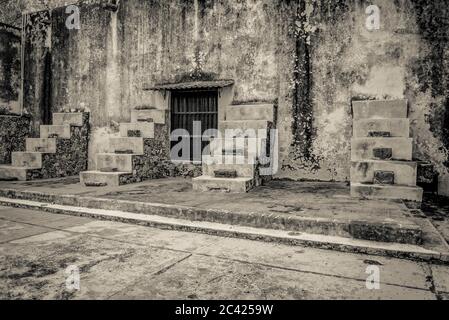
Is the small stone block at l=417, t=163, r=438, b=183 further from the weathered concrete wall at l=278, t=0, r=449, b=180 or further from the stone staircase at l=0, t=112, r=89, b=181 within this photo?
the stone staircase at l=0, t=112, r=89, b=181

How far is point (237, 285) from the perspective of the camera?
239 centimetres

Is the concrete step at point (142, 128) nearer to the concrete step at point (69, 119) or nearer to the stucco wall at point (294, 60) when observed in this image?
the stucco wall at point (294, 60)

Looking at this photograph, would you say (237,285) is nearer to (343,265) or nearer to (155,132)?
(343,265)

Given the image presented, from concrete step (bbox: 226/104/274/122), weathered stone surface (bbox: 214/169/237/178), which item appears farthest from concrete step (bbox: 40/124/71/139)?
weathered stone surface (bbox: 214/169/237/178)

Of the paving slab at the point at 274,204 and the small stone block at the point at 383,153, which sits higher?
the small stone block at the point at 383,153

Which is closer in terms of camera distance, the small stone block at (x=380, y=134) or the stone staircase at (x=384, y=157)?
the stone staircase at (x=384, y=157)

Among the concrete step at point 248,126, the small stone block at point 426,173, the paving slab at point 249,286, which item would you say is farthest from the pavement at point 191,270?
the small stone block at point 426,173

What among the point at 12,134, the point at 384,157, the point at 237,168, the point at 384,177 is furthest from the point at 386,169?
the point at 12,134

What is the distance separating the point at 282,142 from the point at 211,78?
7.38ft

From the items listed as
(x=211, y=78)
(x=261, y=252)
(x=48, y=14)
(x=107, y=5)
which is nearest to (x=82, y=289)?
(x=261, y=252)

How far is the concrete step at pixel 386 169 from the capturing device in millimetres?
4668

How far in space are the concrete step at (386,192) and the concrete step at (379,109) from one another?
69.1 inches

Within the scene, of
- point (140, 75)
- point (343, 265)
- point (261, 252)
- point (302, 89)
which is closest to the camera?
point (343, 265)

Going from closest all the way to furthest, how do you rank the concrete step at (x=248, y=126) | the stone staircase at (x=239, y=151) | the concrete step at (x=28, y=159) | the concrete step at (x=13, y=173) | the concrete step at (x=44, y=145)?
the stone staircase at (x=239, y=151) < the concrete step at (x=248, y=126) < the concrete step at (x=13, y=173) < the concrete step at (x=28, y=159) < the concrete step at (x=44, y=145)
